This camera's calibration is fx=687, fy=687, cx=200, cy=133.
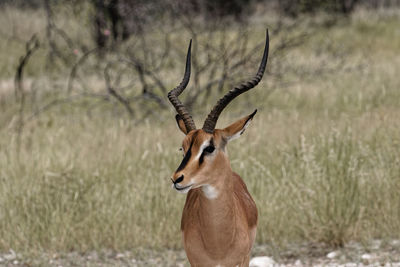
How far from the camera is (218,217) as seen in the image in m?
3.81

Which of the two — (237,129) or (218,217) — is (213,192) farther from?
(237,129)

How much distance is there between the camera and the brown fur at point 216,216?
3.54 m

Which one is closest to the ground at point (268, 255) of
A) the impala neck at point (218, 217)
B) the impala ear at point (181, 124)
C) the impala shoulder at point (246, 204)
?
the impala shoulder at point (246, 204)

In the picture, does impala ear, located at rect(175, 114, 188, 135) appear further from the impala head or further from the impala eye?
the impala eye

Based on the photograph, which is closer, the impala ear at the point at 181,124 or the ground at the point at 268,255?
the impala ear at the point at 181,124

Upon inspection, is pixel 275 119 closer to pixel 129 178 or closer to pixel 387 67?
pixel 129 178

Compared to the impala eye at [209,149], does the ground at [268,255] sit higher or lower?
lower

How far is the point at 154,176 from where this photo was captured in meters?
6.83

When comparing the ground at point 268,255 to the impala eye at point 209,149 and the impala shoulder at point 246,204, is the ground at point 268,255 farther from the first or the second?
the impala eye at point 209,149

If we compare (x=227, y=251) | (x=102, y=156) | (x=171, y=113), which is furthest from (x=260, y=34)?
(x=227, y=251)

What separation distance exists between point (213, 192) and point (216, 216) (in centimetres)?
17

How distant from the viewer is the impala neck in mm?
3756

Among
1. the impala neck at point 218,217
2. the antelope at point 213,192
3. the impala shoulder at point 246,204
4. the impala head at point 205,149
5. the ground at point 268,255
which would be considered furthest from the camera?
the ground at point 268,255

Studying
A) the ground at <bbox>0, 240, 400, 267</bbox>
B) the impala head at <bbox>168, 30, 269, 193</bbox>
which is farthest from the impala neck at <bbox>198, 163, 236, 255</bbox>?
the ground at <bbox>0, 240, 400, 267</bbox>
